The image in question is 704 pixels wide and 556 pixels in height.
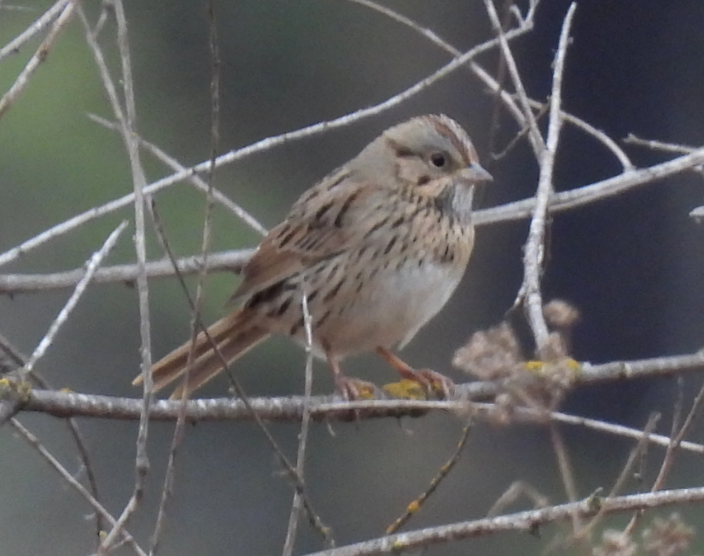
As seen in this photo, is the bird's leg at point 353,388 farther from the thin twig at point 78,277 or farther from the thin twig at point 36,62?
the thin twig at point 36,62

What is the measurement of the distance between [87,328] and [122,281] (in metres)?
6.95

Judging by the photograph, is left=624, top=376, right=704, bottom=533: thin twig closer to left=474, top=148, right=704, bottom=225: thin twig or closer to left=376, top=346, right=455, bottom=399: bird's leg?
left=474, top=148, right=704, bottom=225: thin twig

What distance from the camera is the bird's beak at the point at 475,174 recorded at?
375cm

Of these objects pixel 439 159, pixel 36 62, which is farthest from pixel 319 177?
pixel 36 62

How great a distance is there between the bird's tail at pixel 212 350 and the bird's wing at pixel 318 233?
108 millimetres

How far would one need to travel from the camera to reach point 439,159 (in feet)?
12.7

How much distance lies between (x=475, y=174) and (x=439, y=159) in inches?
5.0

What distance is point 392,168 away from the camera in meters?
3.92

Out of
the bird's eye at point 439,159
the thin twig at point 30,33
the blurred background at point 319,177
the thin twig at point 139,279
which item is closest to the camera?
the thin twig at point 139,279

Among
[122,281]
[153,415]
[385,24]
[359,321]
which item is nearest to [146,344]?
[153,415]

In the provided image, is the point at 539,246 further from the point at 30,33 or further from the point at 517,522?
the point at 30,33

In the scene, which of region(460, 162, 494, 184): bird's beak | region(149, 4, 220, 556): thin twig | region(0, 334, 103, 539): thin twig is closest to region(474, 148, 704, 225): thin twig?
region(460, 162, 494, 184): bird's beak

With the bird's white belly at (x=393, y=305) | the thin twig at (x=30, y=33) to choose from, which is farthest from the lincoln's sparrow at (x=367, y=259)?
the thin twig at (x=30, y=33)

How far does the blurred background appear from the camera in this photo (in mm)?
9820
